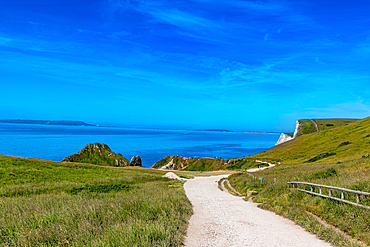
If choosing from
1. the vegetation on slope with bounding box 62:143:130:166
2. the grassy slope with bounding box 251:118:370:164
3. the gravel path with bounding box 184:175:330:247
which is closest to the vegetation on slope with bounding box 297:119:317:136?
the grassy slope with bounding box 251:118:370:164

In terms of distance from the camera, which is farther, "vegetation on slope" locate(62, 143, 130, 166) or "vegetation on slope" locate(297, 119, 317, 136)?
"vegetation on slope" locate(297, 119, 317, 136)

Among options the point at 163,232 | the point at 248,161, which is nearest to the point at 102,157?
the point at 248,161

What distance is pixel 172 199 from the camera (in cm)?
1262

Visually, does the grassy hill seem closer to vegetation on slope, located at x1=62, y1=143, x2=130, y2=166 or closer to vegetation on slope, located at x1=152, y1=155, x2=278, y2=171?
vegetation on slope, located at x1=152, y1=155, x2=278, y2=171

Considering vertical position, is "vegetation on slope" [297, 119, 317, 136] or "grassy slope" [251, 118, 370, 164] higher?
"vegetation on slope" [297, 119, 317, 136]

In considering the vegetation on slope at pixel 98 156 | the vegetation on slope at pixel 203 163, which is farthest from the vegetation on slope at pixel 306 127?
the vegetation on slope at pixel 98 156

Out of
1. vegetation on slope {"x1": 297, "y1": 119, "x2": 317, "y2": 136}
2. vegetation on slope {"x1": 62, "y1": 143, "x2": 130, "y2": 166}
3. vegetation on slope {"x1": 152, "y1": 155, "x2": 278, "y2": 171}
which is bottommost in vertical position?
vegetation on slope {"x1": 152, "y1": 155, "x2": 278, "y2": 171}

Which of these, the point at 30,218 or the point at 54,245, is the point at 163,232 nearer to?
the point at 54,245

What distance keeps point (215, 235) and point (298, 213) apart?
529cm

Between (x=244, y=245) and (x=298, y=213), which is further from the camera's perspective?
(x=298, y=213)

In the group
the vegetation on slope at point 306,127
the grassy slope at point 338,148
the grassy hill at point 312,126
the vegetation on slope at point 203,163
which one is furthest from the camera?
the grassy hill at point 312,126

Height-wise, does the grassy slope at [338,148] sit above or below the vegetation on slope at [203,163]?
above

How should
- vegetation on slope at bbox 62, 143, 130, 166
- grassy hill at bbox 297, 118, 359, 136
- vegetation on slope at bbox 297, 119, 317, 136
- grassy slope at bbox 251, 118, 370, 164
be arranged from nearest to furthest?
grassy slope at bbox 251, 118, 370, 164 → vegetation on slope at bbox 62, 143, 130, 166 → vegetation on slope at bbox 297, 119, 317, 136 → grassy hill at bbox 297, 118, 359, 136

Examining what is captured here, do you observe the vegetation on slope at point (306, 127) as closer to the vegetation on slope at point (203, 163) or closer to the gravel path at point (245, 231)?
the vegetation on slope at point (203, 163)
